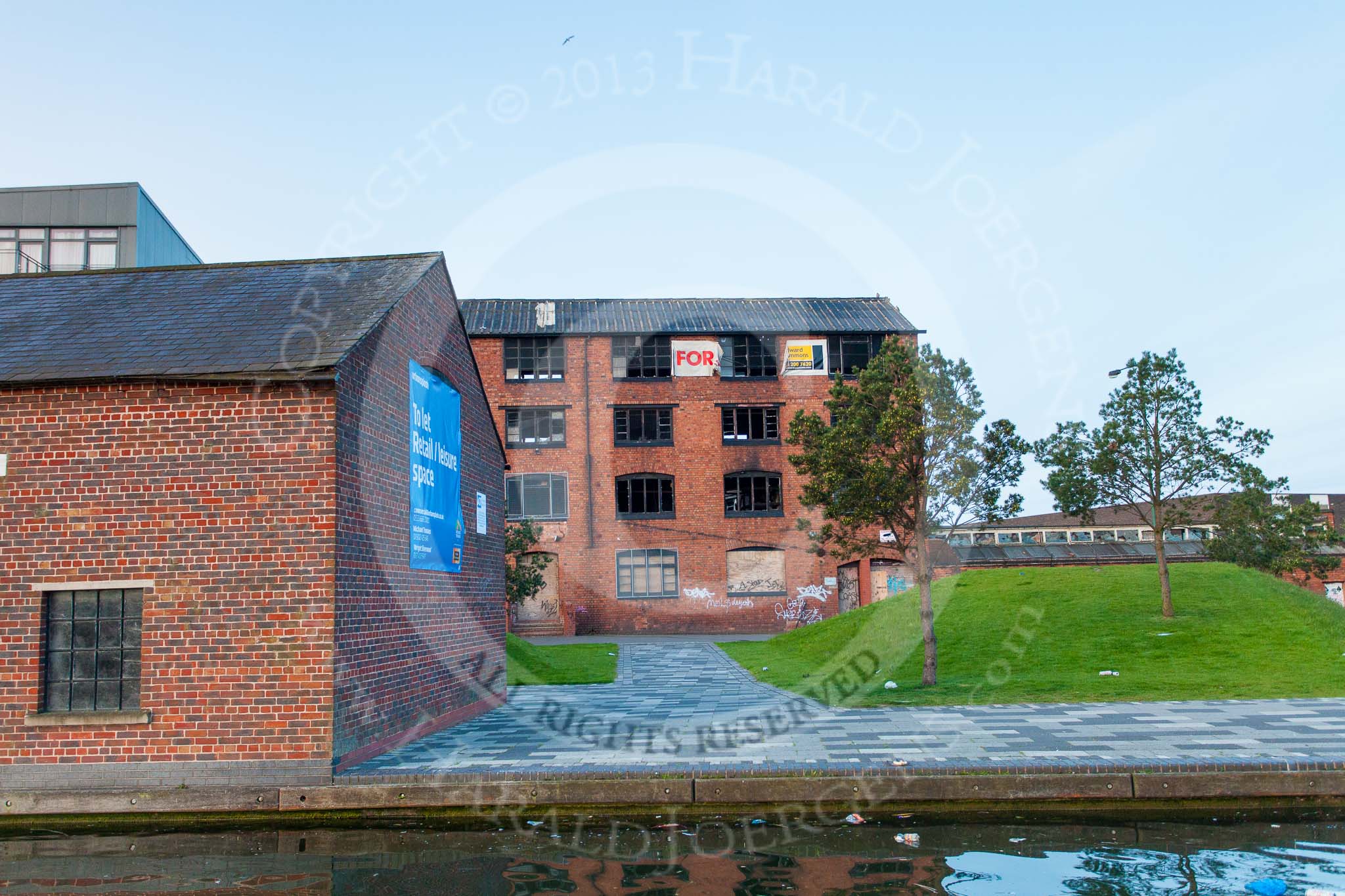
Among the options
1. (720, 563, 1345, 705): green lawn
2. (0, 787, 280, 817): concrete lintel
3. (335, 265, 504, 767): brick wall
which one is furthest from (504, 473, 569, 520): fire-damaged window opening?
(0, 787, 280, 817): concrete lintel

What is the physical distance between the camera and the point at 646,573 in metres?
38.1

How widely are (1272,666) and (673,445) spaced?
24277mm

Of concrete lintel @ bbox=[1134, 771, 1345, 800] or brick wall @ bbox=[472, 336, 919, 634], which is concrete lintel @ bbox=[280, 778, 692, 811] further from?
brick wall @ bbox=[472, 336, 919, 634]

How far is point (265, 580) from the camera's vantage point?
10.3m

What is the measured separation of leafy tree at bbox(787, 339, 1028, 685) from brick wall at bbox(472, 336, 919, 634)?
21.3 metres

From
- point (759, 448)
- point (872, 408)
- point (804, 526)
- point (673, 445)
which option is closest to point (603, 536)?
point (673, 445)

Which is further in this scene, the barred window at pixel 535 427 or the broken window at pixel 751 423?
the broken window at pixel 751 423

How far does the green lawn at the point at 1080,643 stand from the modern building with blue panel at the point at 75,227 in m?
25.1

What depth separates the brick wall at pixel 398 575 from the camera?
1069cm

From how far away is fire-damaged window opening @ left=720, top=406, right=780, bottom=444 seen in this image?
130ft

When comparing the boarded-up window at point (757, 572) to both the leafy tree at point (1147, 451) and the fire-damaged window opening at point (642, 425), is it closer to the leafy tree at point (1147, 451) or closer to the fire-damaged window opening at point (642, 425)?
the fire-damaged window opening at point (642, 425)

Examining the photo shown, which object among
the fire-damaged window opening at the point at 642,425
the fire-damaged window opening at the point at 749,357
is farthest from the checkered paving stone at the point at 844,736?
the fire-damaged window opening at the point at 749,357

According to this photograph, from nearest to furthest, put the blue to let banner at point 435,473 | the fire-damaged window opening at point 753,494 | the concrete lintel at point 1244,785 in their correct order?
the concrete lintel at point 1244,785
the blue to let banner at point 435,473
the fire-damaged window opening at point 753,494

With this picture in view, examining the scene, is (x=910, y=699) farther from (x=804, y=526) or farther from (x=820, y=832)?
(x=820, y=832)
